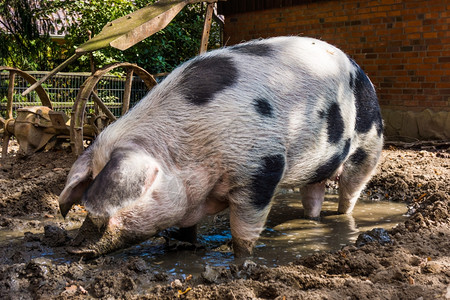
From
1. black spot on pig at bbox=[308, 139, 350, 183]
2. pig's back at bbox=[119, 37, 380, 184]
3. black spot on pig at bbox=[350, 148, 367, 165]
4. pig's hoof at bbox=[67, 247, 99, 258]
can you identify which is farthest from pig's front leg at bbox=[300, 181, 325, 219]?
pig's hoof at bbox=[67, 247, 99, 258]

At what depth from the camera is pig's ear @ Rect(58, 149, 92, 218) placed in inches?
128

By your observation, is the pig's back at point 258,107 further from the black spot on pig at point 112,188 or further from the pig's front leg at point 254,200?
the black spot on pig at point 112,188

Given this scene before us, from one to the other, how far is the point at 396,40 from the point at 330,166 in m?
5.23

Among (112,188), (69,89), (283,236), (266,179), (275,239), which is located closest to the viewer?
(112,188)

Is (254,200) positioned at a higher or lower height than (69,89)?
higher

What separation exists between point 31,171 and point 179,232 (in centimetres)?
296

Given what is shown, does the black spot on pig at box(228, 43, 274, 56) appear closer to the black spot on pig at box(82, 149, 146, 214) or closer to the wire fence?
the black spot on pig at box(82, 149, 146, 214)

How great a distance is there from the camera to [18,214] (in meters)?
4.98

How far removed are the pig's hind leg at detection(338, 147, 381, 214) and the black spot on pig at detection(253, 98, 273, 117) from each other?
55.9 inches

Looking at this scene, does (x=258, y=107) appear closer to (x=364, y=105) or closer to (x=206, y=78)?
(x=206, y=78)

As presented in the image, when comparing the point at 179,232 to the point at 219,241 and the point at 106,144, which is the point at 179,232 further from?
the point at 106,144

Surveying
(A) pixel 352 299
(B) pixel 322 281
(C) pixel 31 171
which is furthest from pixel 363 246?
(C) pixel 31 171

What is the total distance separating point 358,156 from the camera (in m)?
4.73

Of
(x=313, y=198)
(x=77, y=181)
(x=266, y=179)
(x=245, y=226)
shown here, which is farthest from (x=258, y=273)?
(x=313, y=198)
